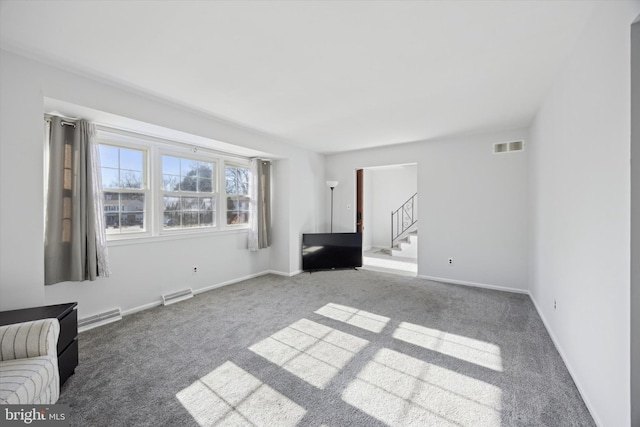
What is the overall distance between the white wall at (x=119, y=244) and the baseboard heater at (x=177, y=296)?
105 millimetres

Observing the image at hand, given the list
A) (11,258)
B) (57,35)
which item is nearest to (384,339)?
(11,258)

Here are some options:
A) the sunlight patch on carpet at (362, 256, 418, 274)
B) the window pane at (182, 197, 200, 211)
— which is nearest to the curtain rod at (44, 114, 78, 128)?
the window pane at (182, 197, 200, 211)

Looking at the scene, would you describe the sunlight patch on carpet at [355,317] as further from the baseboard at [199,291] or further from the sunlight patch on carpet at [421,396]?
the baseboard at [199,291]

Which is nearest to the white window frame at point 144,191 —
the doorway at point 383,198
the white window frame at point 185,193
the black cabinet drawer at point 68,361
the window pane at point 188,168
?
the white window frame at point 185,193

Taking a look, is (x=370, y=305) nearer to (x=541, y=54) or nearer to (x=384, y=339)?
(x=384, y=339)

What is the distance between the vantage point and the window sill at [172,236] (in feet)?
10.9

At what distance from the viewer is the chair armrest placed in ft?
5.37

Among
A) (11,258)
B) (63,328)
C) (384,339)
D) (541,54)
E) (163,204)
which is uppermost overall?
(541,54)

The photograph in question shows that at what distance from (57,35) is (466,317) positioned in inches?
188

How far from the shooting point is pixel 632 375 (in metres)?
1.24

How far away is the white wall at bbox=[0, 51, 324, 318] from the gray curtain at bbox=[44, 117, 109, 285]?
233mm

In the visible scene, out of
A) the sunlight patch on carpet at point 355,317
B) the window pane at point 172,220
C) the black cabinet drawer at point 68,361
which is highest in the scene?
the window pane at point 172,220

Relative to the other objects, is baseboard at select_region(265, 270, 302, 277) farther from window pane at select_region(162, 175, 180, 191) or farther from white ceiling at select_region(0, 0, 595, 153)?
white ceiling at select_region(0, 0, 595, 153)

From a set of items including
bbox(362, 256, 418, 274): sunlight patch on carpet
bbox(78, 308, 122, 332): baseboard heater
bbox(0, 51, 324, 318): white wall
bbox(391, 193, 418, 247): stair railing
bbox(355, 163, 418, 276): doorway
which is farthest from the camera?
bbox(391, 193, 418, 247): stair railing
